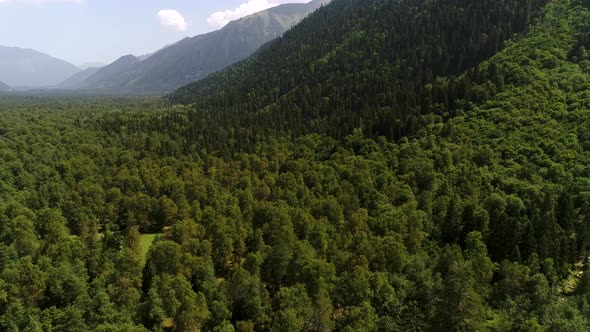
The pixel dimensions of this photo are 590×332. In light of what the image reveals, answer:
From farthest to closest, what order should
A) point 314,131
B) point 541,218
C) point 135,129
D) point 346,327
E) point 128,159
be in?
point 135,129
point 314,131
point 128,159
point 541,218
point 346,327

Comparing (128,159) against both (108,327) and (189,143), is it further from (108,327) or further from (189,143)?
(108,327)

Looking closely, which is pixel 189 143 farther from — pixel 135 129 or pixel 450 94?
pixel 450 94

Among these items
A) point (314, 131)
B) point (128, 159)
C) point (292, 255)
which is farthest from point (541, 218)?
point (128, 159)

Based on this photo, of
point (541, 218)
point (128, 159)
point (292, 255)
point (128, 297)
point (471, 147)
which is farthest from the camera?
point (128, 159)

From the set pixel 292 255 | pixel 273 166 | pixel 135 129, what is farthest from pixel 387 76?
pixel 292 255

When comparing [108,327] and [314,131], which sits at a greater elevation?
[108,327]

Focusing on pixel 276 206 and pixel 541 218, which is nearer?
pixel 541 218
